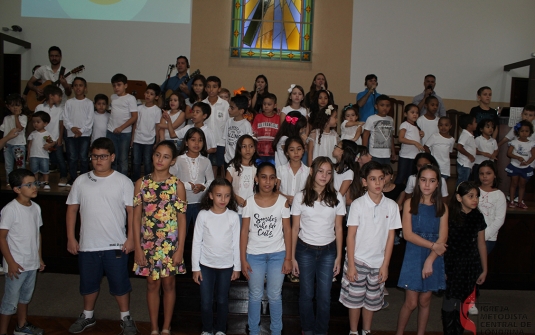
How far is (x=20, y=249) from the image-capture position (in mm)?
3418

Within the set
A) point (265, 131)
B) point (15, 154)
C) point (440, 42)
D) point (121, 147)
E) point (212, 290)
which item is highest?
point (440, 42)

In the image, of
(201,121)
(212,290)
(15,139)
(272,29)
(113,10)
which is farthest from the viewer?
(272,29)

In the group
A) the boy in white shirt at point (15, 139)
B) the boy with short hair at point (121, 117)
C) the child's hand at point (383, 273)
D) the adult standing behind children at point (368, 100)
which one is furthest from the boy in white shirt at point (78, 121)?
the child's hand at point (383, 273)

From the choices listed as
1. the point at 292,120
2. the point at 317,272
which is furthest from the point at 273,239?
the point at 292,120

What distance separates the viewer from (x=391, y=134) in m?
5.73

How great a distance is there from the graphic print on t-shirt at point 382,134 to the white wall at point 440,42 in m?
3.16

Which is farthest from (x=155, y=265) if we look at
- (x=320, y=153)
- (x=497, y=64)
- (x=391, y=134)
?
(x=497, y=64)

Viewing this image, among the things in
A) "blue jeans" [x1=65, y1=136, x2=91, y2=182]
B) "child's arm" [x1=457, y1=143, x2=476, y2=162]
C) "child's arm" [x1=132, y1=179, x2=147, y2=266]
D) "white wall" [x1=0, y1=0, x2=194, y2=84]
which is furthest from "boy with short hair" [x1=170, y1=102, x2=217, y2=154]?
"white wall" [x1=0, y1=0, x2=194, y2=84]

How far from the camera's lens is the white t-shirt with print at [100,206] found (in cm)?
349

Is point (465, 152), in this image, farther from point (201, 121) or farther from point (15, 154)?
point (15, 154)

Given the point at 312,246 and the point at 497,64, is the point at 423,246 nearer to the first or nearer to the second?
the point at 312,246

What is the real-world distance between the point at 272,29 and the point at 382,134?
3.86m

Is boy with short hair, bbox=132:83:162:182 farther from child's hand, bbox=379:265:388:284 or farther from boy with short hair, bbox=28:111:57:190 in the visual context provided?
child's hand, bbox=379:265:388:284

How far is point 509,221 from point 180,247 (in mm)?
3487
